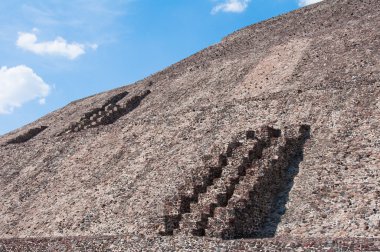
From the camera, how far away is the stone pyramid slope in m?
17.8

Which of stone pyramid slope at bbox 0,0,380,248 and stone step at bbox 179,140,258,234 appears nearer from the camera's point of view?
stone pyramid slope at bbox 0,0,380,248

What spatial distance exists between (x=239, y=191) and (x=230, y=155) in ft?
11.9

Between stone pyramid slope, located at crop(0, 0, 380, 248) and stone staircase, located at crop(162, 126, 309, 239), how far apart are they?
0.18 feet

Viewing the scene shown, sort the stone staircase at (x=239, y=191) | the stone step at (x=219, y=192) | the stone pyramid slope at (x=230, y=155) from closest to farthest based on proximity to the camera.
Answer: the stone staircase at (x=239, y=191)
the stone pyramid slope at (x=230, y=155)
the stone step at (x=219, y=192)

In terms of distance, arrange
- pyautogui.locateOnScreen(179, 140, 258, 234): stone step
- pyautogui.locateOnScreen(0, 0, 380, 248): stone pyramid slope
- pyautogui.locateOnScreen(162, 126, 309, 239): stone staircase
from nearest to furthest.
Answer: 1. pyautogui.locateOnScreen(162, 126, 309, 239): stone staircase
2. pyautogui.locateOnScreen(0, 0, 380, 248): stone pyramid slope
3. pyautogui.locateOnScreen(179, 140, 258, 234): stone step

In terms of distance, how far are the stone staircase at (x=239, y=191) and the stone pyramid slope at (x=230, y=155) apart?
6cm

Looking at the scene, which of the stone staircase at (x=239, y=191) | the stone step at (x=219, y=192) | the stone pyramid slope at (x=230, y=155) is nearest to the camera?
the stone staircase at (x=239, y=191)

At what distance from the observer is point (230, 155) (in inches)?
869

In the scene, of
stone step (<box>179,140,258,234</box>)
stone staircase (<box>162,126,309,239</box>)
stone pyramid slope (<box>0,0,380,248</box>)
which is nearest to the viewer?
stone staircase (<box>162,126,309,239</box>)

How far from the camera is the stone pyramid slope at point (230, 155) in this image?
17750 millimetres

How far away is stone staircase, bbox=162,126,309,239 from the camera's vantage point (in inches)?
686

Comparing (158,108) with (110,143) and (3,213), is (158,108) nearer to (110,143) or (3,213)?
(110,143)

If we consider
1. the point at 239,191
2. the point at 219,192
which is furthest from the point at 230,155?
the point at 239,191

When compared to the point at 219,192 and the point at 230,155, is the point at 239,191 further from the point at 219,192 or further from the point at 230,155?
the point at 230,155
